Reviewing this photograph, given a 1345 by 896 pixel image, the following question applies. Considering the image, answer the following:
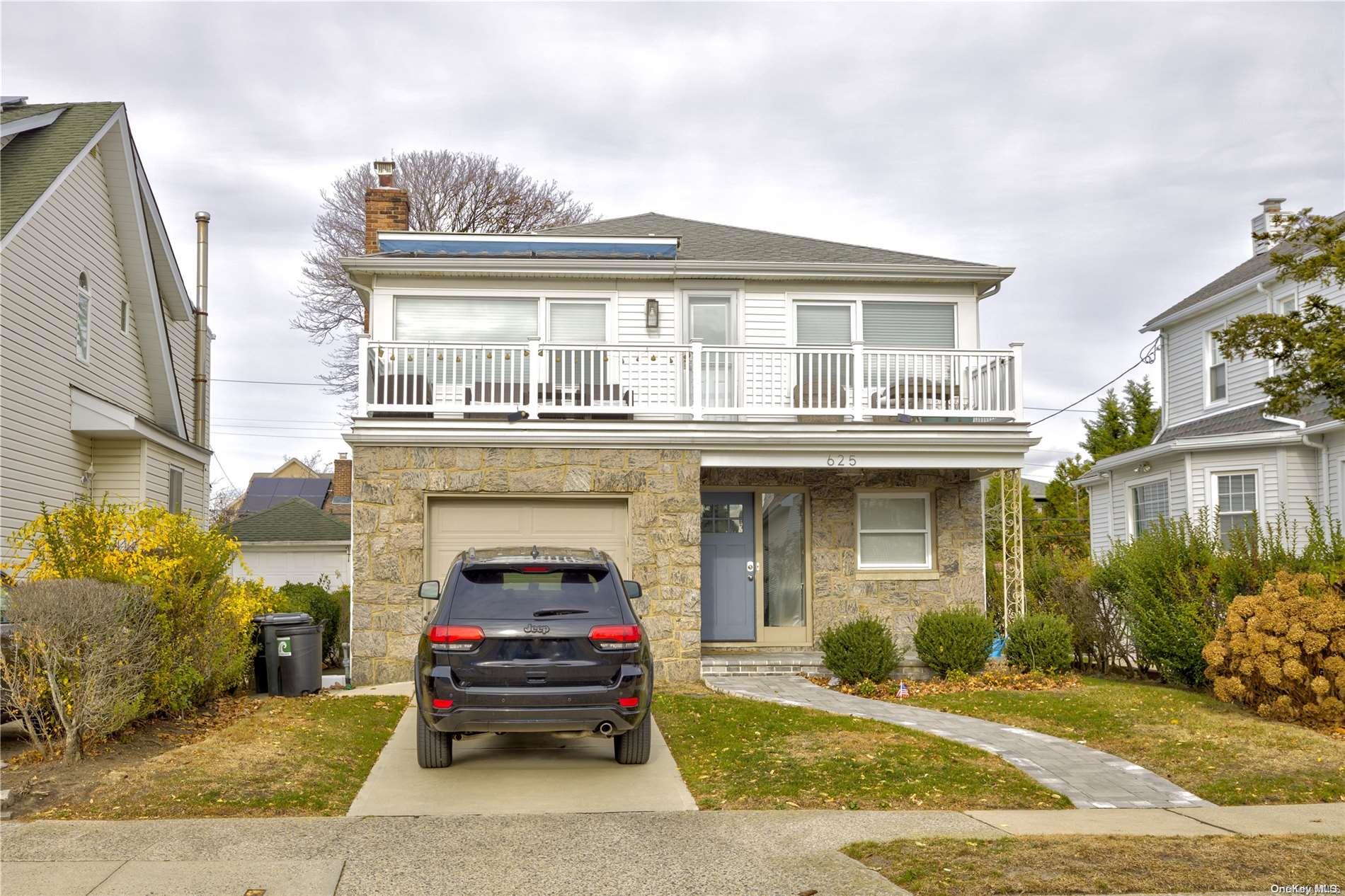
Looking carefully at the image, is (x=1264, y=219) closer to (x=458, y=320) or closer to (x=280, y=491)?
(x=458, y=320)

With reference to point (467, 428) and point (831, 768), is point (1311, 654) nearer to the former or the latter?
point (831, 768)

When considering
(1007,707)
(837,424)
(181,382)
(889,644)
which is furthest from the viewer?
(181,382)

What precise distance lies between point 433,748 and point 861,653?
6.11 metres

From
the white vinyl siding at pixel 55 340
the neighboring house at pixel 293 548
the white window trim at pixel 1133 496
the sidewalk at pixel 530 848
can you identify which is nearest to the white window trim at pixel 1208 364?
the white window trim at pixel 1133 496

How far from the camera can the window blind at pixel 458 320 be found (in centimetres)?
1584

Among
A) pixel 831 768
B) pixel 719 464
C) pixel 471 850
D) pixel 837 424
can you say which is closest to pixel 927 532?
pixel 837 424

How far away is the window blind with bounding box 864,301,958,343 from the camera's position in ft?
53.1

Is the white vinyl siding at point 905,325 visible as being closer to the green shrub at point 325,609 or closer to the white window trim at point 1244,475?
the white window trim at point 1244,475

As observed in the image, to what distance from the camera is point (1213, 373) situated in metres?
22.1

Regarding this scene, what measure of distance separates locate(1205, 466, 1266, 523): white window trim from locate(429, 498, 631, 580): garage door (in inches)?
421

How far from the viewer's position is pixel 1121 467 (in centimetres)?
2353

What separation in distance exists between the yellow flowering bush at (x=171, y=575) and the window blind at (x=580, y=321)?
6.08 m

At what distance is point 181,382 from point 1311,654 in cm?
2017

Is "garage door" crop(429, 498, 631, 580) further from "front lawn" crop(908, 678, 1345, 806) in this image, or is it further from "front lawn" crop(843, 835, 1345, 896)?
"front lawn" crop(843, 835, 1345, 896)
